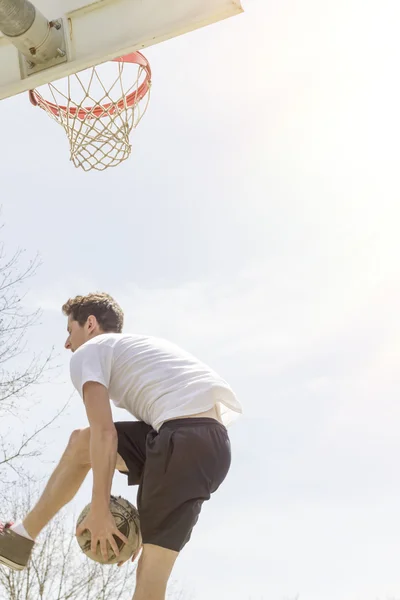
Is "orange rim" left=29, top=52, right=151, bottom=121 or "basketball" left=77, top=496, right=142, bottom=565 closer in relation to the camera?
"basketball" left=77, top=496, right=142, bottom=565

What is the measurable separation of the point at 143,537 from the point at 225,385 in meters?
0.92

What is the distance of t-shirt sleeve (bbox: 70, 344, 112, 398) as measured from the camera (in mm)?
4438

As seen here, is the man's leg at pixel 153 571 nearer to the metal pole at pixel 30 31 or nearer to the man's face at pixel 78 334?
the man's face at pixel 78 334

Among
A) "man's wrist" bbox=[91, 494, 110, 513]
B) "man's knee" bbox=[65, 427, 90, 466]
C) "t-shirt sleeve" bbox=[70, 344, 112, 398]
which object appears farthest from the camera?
"man's knee" bbox=[65, 427, 90, 466]

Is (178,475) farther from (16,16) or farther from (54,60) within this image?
(16,16)

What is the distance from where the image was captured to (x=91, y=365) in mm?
4473

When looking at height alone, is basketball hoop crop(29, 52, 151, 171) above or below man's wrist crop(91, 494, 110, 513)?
above

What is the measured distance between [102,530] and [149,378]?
83 centimetres

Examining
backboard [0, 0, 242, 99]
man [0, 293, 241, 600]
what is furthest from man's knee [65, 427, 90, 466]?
backboard [0, 0, 242, 99]

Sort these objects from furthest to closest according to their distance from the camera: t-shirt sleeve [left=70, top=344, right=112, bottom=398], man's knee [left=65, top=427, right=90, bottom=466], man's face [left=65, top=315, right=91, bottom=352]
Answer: man's face [left=65, top=315, right=91, bottom=352]
man's knee [left=65, top=427, right=90, bottom=466]
t-shirt sleeve [left=70, top=344, right=112, bottom=398]

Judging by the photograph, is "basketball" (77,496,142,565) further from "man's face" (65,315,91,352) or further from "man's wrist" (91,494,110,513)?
"man's face" (65,315,91,352)

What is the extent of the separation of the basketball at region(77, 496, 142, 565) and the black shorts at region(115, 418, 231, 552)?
0.11m

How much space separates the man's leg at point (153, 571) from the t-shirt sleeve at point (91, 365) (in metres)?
0.89

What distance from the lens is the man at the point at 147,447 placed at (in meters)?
4.23
